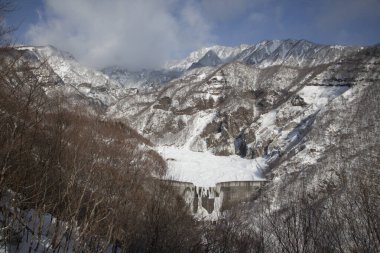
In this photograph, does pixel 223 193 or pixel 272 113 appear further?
pixel 272 113

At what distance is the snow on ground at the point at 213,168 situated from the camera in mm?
44625

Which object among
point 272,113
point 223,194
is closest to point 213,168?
point 223,194

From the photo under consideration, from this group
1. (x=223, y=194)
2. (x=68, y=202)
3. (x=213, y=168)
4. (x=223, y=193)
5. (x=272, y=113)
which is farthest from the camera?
(x=272, y=113)

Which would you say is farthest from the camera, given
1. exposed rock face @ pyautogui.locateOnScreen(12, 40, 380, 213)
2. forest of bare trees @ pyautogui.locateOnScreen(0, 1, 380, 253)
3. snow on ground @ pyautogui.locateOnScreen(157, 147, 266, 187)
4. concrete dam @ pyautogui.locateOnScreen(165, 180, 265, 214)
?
snow on ground @ pyautogui.locateOnScreen(157, 147, 266, 187)

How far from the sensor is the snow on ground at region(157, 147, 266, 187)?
4462cm

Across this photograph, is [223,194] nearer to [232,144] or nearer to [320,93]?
[232,144]

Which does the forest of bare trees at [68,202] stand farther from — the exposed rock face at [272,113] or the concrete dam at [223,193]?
the concrete dam at [223,193]

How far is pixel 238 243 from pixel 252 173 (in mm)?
41848

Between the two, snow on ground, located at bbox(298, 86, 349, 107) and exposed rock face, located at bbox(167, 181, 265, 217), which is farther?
snow on ground, located at bbox(298, 86, 349, 107)

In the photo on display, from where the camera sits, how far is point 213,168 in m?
53.0

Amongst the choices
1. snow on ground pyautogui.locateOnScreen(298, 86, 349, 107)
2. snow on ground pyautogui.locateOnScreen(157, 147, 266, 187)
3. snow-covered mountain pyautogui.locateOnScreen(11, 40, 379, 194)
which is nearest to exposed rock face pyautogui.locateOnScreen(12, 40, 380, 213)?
snow on ground pyautogui.locateOnScreen(298, 86, 349, 107)

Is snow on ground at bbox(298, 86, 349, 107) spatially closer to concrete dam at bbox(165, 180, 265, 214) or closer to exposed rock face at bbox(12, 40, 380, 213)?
exposed rock face at bbox(12, 40, 380, 213)

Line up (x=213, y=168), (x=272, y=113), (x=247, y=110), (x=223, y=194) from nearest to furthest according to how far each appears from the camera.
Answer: (x=223, y=194) < (x=213, y=168) < (x=272, y=113) < (x=247, y=110)

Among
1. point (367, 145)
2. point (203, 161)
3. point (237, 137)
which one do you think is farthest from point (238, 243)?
point (237, 137)
